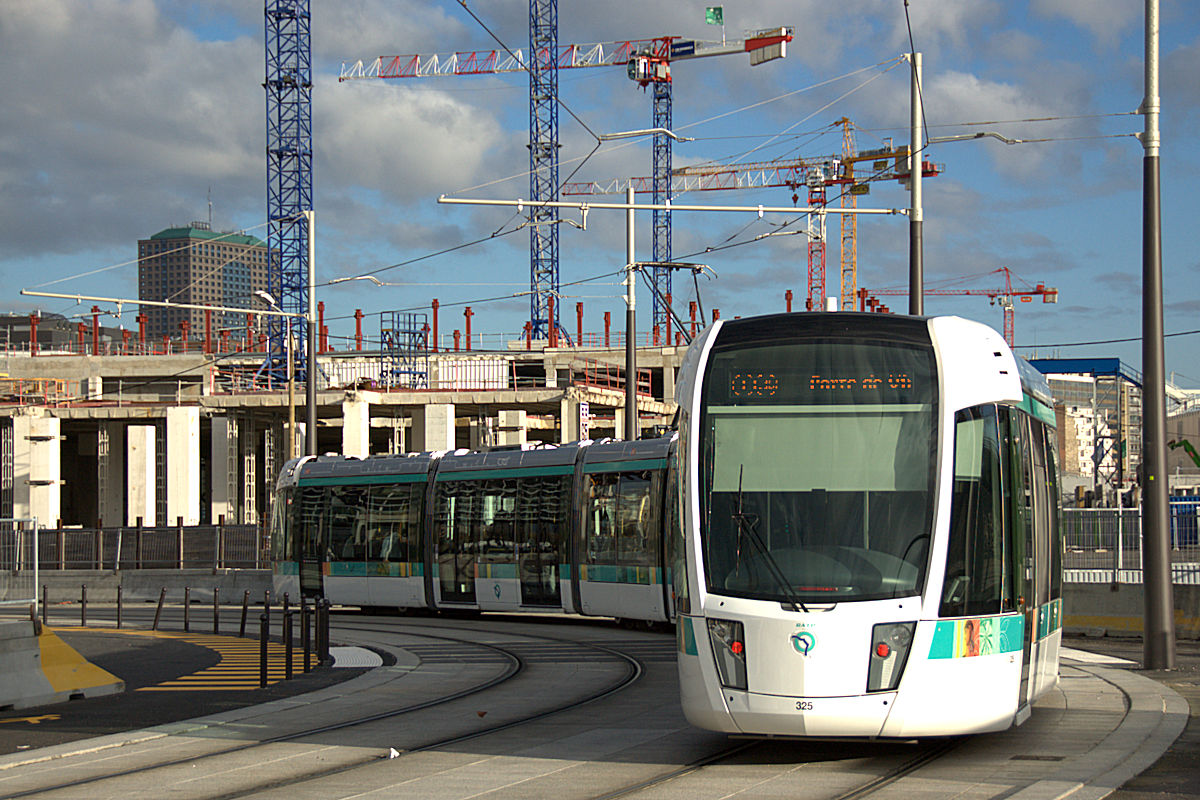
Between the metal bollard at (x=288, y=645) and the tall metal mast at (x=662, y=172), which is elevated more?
the tall metal mast at (x=662, y=172)

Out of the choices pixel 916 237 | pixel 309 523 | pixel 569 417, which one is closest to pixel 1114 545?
pixel 916 237

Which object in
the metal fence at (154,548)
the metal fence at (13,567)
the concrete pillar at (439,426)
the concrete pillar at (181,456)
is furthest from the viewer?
the concrete pillar at (181,456)

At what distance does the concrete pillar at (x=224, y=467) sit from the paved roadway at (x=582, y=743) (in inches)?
1429

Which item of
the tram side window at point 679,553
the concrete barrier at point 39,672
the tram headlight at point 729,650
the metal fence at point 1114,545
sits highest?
the tram side window at point 679,553

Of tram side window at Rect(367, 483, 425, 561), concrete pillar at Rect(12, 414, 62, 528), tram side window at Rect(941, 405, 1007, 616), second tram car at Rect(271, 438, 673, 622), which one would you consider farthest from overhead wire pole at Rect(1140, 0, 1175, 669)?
concrete pillar at Rect(12, 414, 62, 528)

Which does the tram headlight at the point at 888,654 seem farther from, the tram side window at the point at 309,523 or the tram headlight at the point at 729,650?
the tram side window at the point at 309,523

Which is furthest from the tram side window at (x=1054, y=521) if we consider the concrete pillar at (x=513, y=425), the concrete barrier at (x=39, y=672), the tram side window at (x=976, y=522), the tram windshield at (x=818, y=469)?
the concrete pillar at (x=513, y=425)

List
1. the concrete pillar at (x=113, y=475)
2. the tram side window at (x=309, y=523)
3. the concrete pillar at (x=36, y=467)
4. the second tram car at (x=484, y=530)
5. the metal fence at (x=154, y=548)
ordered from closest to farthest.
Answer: the second tram car at (x=484, y=530) < the tram side window at (x=309, y=523) < the metal fence at (x=154, y=548) < the concrete pillar at (x=36, y=467) < the concrete pillar at (x=113, y=475)

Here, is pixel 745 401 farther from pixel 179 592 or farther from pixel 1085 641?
pixel 179 592

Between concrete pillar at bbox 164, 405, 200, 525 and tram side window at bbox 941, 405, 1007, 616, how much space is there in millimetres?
46234

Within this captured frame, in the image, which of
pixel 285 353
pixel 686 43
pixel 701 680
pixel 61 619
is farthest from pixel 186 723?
pixel 686 43

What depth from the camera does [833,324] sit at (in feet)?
32.2

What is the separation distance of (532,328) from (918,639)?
8813 cm

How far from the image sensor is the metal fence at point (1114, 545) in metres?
21.4
